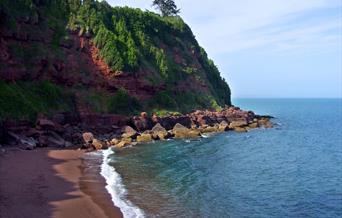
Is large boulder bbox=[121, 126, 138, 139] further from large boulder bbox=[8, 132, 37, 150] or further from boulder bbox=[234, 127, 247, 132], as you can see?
boulder bbox=[234, 127, 247, 132]

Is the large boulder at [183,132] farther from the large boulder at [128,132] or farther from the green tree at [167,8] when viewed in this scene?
the green tree at [167,8]

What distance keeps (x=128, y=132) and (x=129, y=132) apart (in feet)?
0.51

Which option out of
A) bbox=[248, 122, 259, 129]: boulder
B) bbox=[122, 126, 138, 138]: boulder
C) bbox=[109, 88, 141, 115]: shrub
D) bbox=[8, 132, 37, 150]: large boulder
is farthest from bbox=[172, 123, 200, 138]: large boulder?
bbox=[8, 132, 37, 150]: large boulder

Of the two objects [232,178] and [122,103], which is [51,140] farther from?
[232,178]

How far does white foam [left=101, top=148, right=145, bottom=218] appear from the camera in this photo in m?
26.0

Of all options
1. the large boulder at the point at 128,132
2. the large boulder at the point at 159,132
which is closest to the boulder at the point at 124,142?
the large boulder at the point at 128,132

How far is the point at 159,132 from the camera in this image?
6612 cm

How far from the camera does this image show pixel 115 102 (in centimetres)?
7081

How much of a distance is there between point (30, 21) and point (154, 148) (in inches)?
1220

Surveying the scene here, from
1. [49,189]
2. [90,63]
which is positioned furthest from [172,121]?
[49,189]

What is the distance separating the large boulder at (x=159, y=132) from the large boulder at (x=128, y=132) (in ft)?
9.69

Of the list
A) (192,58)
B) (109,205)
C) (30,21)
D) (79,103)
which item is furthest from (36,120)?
(192,58)

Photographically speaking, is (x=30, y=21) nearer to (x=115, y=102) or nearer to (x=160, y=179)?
(x=115, y=102)

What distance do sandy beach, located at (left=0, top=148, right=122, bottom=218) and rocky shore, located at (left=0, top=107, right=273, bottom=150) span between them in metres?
7.76
